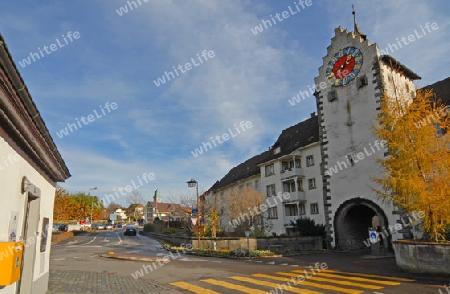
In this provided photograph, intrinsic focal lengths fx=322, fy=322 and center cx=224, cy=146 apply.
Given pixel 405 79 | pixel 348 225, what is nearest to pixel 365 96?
pixel 405 79

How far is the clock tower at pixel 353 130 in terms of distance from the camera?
85.5 feet

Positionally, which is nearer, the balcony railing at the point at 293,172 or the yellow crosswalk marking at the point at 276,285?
the yellow crosswalk marking at the point at 276,285

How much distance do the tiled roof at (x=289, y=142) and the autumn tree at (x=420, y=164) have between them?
58.4 ft

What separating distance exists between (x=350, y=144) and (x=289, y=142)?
1245cm

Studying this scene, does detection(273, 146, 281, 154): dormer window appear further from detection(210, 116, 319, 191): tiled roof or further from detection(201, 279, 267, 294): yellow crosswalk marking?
detection(201, 279, 267, 294): yellow crosswalk marking

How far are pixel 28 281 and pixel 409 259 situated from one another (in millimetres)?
13639

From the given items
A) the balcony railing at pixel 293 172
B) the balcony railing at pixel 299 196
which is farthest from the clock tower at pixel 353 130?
the balcony railing at pixel 293 172

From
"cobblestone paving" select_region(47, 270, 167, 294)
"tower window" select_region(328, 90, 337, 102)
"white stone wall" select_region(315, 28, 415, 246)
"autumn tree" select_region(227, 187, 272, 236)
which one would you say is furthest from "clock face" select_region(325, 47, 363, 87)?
"cobblestone paving" select_region(47, 270, 167, 294)

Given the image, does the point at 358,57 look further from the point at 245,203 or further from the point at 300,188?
the point at 245,203

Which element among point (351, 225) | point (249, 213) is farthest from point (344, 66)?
point (249, 213)

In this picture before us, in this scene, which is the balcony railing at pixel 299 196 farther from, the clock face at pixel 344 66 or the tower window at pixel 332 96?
the clock face at pixel 344 66

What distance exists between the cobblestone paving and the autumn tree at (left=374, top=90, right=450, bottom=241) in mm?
11583

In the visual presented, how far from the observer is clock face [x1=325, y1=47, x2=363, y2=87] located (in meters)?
28.5

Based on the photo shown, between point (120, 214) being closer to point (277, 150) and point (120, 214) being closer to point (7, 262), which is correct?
point (277, 150)
